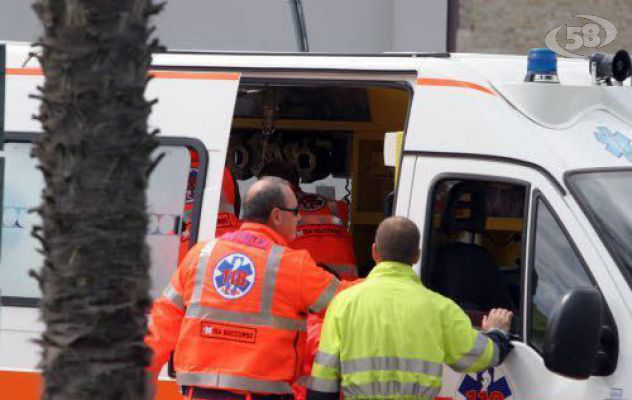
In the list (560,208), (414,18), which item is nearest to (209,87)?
(560,208)

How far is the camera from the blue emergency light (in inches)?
201

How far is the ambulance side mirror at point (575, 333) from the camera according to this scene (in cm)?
434

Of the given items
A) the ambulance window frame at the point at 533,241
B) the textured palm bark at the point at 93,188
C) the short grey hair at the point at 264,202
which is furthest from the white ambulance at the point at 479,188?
the textured palm bark at the point at 93,188

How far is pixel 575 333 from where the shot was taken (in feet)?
14.3

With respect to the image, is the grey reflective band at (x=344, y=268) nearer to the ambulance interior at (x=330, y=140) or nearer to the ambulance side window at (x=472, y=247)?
the ambulance interior at (x=330, y=140)

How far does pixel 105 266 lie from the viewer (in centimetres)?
338

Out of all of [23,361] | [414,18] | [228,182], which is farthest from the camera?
[414,18]

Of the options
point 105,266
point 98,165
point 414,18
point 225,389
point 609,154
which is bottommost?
point 225,389

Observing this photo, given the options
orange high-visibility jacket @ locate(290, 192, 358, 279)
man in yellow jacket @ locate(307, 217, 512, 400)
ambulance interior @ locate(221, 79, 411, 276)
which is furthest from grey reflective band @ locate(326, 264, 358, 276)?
man in yellow jacket @ locate(307, 217, 512, 400)

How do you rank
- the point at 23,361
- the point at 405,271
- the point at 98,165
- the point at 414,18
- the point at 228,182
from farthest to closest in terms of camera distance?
the point at 414,18
the point at 228,182
the point at 23,361
the point at 405,271
the point at 98,165

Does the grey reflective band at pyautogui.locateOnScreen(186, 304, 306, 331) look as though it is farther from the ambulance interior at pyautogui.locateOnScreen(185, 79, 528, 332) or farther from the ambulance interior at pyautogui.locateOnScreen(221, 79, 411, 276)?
the ambulance interior at pyautogui.locateOnScreen(221, 79, 411, 276)

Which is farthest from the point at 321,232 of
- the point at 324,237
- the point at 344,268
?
the point at 344,268

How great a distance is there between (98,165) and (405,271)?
1653 mm

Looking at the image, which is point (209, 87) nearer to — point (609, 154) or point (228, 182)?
point (228, 182)
